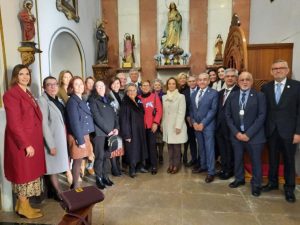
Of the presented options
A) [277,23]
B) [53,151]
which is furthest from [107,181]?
[277,23]

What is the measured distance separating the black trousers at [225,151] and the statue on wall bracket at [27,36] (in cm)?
245

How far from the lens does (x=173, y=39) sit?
634cm

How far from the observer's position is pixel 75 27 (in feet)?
17.2

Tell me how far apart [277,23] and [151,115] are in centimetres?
253

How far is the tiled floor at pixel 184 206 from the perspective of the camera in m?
2.29

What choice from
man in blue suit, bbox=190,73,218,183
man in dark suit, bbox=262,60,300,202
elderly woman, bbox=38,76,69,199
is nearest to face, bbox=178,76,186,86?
man in blue suit, bbox=190,73,218,183

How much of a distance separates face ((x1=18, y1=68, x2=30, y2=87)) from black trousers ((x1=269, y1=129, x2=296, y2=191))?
2.54 metres

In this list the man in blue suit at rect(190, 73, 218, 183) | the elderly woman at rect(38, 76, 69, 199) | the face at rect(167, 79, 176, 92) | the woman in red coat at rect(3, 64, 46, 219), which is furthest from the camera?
the face at rect(167, 79, 176, 92)

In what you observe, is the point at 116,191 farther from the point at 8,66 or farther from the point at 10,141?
the point at 8,66

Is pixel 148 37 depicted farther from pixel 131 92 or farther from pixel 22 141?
pixel 22 141

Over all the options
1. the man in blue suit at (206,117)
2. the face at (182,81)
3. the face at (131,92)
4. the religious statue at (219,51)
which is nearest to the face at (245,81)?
the man in blue suit at (206,117)

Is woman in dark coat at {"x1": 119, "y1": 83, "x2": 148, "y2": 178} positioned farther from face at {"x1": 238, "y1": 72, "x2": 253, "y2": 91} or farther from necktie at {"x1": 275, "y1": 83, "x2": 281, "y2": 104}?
necktie at {"x1": 275, "y1": 83, "x2": 281, "y2": 104}

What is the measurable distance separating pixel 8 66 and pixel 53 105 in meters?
0.63

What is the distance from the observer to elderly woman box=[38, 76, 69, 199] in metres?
2.41
